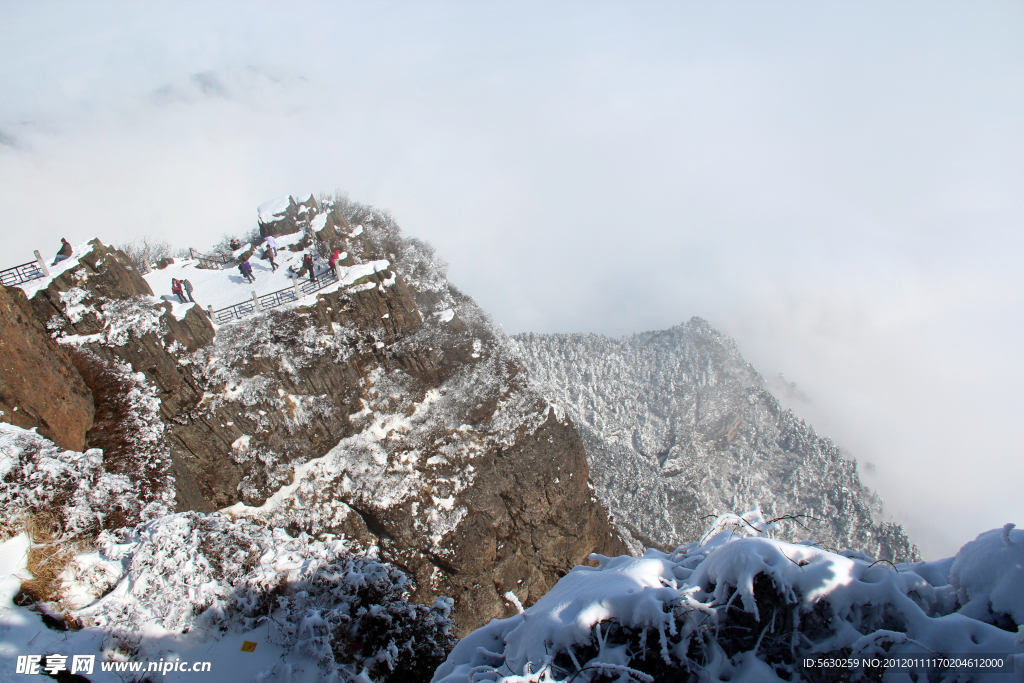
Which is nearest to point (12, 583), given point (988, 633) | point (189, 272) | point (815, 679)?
point (815, 679)

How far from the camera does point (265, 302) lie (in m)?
18.3

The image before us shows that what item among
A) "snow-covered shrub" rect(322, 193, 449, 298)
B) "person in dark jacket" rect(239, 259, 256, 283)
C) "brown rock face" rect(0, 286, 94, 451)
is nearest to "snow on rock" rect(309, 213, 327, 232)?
"snow-covered shrub" rect(322, 193, 449, 298)

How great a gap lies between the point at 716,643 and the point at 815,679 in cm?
78

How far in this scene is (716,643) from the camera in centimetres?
411

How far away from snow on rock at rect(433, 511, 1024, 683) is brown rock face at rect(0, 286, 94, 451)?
13723mm

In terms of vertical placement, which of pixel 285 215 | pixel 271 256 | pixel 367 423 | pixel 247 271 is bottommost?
pixel 367 423

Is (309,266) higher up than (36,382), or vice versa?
(309,266)

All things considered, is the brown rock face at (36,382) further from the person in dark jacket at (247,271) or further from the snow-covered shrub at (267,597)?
the person in dark jacket at (247,271)

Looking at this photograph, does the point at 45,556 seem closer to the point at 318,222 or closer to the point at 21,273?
the point at 21,273

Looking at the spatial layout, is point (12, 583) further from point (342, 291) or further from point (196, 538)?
point (342, 291)

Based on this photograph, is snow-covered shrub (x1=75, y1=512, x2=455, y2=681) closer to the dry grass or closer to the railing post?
the dry grass

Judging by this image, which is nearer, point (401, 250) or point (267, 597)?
point (267, 597)

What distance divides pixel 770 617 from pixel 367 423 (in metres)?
17.0

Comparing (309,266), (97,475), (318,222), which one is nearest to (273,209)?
(318,222)
